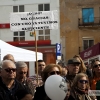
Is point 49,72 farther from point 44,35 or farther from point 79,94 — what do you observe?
point 44,35

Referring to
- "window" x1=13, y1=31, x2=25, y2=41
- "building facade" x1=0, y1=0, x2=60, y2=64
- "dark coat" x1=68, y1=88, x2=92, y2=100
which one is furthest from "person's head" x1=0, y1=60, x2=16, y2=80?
"window" x1=13, y1=31, x2=25, y2=41

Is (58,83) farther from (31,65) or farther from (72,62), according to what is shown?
(31,65)

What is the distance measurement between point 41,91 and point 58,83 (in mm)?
705

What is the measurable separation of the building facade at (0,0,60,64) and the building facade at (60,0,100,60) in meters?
0.99

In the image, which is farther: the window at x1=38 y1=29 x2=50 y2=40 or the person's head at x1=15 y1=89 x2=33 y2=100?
the window at x1=38 y1=29 x2=50 y2=40

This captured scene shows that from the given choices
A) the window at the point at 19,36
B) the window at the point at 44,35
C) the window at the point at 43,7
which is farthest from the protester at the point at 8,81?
the window at the point at 19,36

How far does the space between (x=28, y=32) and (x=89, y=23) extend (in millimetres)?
5672

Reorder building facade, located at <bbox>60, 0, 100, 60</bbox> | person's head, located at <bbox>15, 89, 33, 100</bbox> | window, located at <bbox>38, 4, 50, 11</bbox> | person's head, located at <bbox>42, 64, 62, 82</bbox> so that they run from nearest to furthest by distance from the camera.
Answer: person's head, located at <bbox>15, 89, 33, 100</bbox>, person's head, located at <bbox>42, 64, 62, 82</bbox>, window, located at <bbox>38, 4, 50, 11</bbox>, building facade, located at <bbox>60, 0, 100, 60</bbox>

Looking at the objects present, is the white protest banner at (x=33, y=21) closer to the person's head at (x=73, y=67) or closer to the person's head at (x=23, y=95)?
the person's head at (x=73, y=67)

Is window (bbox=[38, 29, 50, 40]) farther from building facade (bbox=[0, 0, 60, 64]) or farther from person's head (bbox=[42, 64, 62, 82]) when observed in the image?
person's head (bbox=[42, 64, 62, 82])

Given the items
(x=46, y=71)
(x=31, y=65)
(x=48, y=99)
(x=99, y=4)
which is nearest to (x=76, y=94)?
(x=46, y=71)

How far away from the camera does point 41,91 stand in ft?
14.3

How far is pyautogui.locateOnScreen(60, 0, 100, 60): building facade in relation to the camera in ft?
109

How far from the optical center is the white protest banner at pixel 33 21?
9.12m
